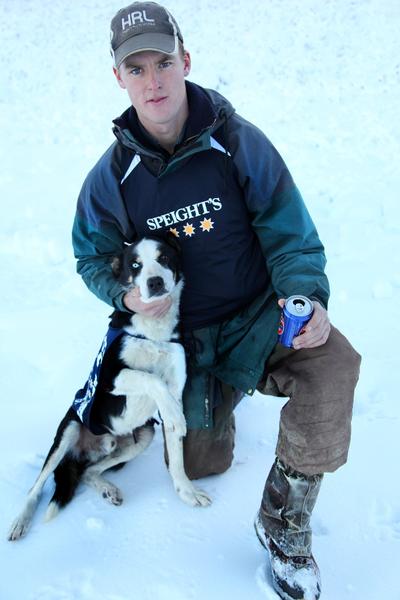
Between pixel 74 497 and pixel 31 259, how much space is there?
3.00 meters

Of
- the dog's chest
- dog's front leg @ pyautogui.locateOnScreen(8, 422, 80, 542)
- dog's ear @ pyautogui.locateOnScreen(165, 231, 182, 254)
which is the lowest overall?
dog's front leg @ pyautogui.locateOnScreen(8, 422, 80, 542)

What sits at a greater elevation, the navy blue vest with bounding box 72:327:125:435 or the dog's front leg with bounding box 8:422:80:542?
the navy blue vest with bounding box 72:327:125:435

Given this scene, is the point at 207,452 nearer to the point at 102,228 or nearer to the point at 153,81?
the point at 102,228

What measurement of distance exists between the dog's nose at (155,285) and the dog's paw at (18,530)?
4.29 ft

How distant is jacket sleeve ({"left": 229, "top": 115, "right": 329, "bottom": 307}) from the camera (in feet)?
8.34

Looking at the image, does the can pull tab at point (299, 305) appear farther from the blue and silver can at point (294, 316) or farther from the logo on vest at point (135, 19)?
the logo on vest at point (135, 19)

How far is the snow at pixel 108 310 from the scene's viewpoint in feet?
8.02

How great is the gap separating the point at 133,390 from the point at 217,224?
98 centimetres

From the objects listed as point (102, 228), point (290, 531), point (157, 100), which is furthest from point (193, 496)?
point (157, 100)

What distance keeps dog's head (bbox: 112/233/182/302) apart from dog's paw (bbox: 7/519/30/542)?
1264 mm

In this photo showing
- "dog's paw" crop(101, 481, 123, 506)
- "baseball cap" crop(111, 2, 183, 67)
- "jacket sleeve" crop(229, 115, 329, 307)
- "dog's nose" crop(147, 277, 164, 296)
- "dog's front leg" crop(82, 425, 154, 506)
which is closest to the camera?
"baseball cap" crop(111, 2, 183, 67)

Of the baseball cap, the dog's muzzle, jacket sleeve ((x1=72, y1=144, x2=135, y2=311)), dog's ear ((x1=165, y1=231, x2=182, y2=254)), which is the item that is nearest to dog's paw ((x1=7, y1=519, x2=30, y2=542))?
jacket sleeve ((x1=72, y1=144, x2=135, y2=311))

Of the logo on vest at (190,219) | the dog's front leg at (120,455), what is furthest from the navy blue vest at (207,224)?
the dog's front leg at (120,455)

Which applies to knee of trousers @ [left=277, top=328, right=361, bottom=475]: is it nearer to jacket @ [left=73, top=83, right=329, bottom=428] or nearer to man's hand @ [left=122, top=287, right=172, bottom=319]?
jacket @ [left=73, top=83, right=329, bottom=428]
